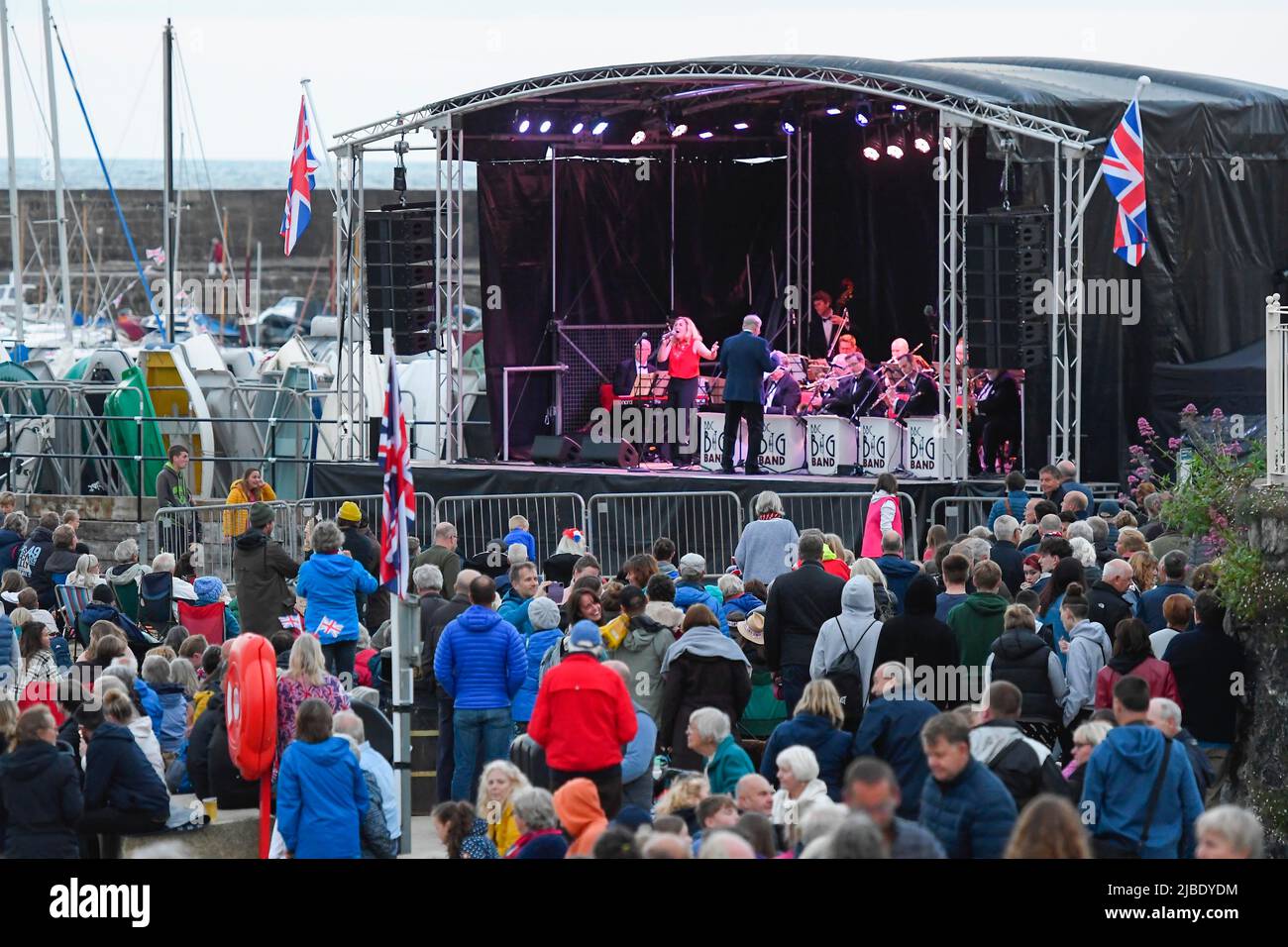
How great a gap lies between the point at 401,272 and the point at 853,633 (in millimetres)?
12365

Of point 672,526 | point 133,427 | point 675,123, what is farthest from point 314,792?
point 133,427

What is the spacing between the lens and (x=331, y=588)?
13.9 meters

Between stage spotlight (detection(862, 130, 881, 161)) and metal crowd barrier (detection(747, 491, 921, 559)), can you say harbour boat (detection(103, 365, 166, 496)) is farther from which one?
metal crowd barrier (detection(747, 491, 921, 559))

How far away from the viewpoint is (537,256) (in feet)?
80.4

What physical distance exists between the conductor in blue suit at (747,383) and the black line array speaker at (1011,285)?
2.01m

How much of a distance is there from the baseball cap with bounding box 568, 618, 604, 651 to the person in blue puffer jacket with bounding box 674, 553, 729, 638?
205 cm

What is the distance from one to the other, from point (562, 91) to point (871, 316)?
17.1 ft

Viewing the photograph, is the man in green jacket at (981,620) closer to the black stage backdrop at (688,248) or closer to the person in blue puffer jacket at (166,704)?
the person in blue puffer jacket at (166,704)

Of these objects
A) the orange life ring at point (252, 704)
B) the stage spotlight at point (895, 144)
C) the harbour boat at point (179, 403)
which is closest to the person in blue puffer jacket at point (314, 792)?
the orange life ring at point (252, 704)

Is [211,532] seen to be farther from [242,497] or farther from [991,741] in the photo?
[991,741]

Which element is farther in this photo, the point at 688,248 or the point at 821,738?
the point at 688,248

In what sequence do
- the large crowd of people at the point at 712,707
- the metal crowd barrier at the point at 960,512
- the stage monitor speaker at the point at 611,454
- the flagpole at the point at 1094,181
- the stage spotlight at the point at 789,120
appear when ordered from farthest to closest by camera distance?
1. the stage spotlight at the point at 789,120
2. the stage monitor speaker at the point at 611,454
3. the flagpole at the point at 1094,181
4. the metal crowd barrier at the point at 960,512
5. the large crowd of people at the point at 712,707

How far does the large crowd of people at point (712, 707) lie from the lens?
27.4ft
